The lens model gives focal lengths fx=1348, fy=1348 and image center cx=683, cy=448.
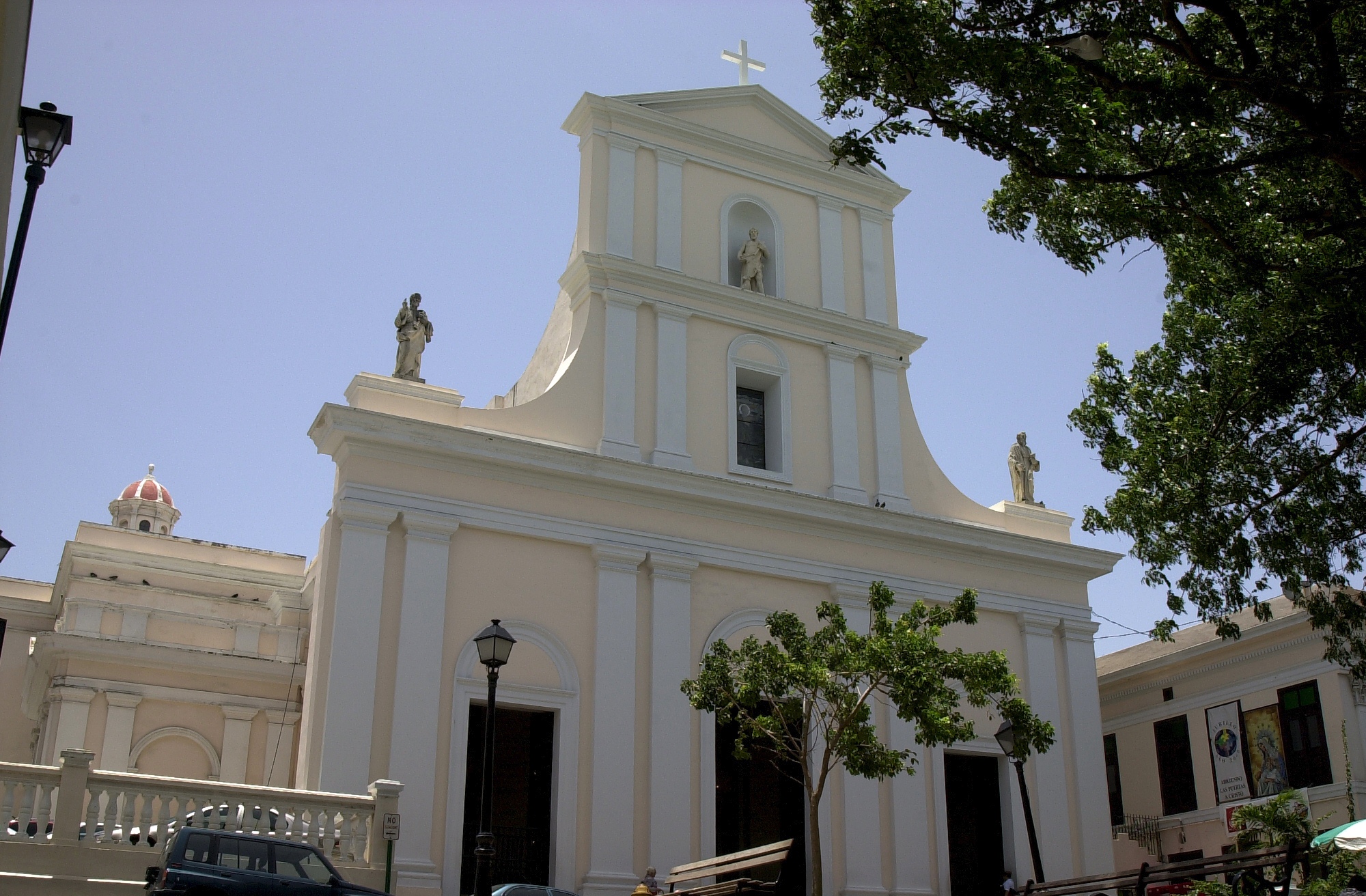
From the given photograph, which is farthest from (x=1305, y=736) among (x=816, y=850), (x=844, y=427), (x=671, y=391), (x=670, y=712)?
(x=671, y=391)

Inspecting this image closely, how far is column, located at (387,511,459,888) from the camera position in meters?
17.7

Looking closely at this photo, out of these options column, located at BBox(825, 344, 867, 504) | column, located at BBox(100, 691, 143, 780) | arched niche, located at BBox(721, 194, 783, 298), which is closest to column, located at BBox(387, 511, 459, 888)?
column, located at BBox(825, 344, 867, 504)

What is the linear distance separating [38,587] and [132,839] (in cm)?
2343

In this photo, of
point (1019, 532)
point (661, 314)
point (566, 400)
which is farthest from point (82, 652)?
point (1019, 532)

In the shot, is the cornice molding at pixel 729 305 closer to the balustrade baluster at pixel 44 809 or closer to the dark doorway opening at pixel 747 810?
the dark doorway opening at pixel 747 810

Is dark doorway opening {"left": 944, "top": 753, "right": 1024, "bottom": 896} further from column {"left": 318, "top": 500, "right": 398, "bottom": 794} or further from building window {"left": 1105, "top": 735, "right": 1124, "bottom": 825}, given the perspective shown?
column {"left": 318, "top": 500, "right": 398, "bottom": 794}

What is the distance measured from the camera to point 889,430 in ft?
78.0

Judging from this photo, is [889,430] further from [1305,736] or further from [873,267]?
[1305,736]

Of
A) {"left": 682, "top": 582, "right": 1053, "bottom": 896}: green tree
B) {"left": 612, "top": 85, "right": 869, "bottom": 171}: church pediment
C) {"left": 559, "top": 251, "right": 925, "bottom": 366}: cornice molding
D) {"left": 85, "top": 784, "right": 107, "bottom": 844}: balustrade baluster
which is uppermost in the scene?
{"left": 612, "top": 85, "right": 869, "bottom": 171}: church pediment

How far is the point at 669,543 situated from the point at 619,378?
281 centimetres

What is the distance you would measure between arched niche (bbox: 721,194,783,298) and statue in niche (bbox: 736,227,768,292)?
0.62 ft

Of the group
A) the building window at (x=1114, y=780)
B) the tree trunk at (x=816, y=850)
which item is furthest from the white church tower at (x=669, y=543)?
the building window at (x=1114, y=780)

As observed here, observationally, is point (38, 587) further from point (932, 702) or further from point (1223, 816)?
point (1223, 816)

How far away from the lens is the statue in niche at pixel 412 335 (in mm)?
20688
